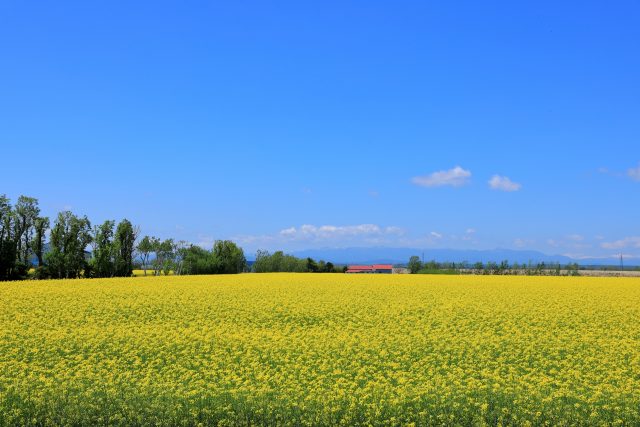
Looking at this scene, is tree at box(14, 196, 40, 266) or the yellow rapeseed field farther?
tree at box(14, 196, 40, 266)

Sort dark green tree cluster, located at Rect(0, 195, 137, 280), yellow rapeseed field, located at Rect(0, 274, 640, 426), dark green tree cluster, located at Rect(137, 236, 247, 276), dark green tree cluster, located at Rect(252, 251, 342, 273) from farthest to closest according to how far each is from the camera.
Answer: dark green tree cluster, located at Rect(252, 251, 342, 273), dark green tree cluster, located at Rect(137, 236, 247, 276), dark green tree cluster, located at Rect(0, 195, 137, 280), yellow rapeseed field, located at Rect(0, 274, 640, 426)

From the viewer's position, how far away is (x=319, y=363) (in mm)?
16438

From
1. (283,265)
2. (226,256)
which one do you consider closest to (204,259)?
(226,256)

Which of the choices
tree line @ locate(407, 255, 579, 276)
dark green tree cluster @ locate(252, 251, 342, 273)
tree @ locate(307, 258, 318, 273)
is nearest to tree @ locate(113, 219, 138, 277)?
dark green tree cluster @ locate(252, 251, 342, 273)

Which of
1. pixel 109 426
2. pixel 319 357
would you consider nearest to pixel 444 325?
pixel 319 357

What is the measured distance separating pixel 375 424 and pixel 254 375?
14.7 ft

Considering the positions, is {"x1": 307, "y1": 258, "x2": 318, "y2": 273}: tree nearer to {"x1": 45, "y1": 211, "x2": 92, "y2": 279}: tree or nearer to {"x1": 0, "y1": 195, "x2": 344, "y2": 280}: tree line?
{"x1": 0, "y1": 195, "x2": 344, "y2": 280}: tree line

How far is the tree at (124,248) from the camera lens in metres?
66.1

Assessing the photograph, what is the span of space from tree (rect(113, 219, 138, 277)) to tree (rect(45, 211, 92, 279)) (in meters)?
3.31

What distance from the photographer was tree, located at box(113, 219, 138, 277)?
217ft

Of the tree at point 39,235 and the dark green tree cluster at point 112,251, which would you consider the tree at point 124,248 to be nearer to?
the dark green tree cluster at point 112,251

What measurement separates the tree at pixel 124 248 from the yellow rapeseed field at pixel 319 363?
3679 centimetres

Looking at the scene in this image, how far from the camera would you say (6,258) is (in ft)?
185

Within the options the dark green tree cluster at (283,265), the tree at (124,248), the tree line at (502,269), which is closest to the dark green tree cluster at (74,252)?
the tree at (124,248)
